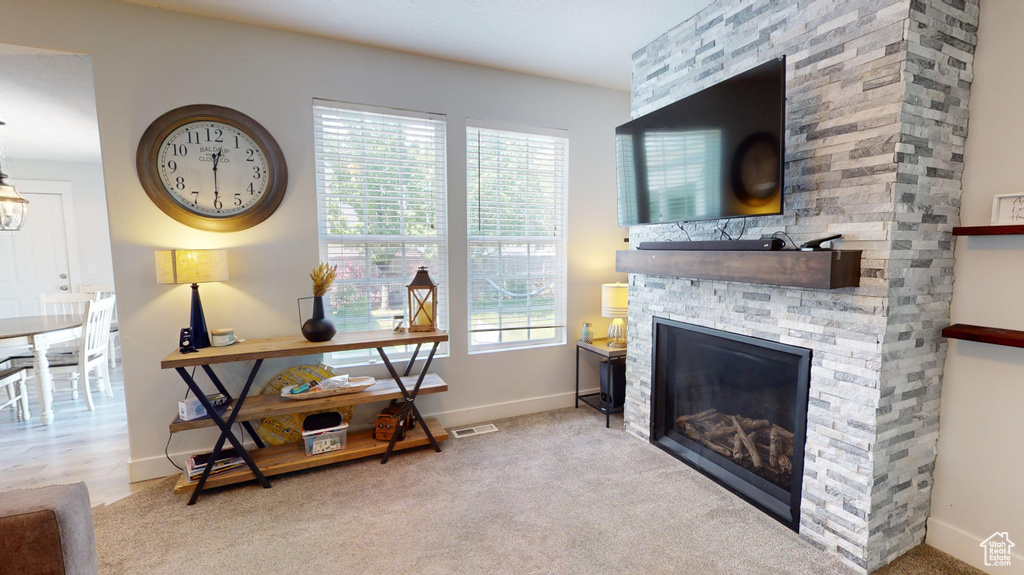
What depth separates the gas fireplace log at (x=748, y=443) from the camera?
2271 millimetres

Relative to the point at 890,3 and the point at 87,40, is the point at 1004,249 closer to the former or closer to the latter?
the point at 890,3

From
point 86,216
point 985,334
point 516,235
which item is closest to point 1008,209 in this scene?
point 985,334

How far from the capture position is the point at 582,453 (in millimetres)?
2750

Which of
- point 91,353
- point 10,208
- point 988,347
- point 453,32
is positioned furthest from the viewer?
point 91,353

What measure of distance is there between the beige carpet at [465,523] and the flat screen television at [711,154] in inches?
58.4

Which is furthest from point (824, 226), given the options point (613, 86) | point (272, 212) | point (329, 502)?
point (272, 212)

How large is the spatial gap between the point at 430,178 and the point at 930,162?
8.51 ft

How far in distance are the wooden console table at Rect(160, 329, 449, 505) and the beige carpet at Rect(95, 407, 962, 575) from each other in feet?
0.29

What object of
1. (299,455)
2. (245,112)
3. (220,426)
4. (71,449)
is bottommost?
(71,449)

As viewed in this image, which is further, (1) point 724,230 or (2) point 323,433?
(2) point 323,433

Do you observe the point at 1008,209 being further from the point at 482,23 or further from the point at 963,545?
the point at 482,23

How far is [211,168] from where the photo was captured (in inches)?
97.3

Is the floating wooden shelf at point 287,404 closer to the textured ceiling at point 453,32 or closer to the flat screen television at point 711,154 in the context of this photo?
the flat screen television at point 711,154

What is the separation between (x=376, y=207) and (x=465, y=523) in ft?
6.56
